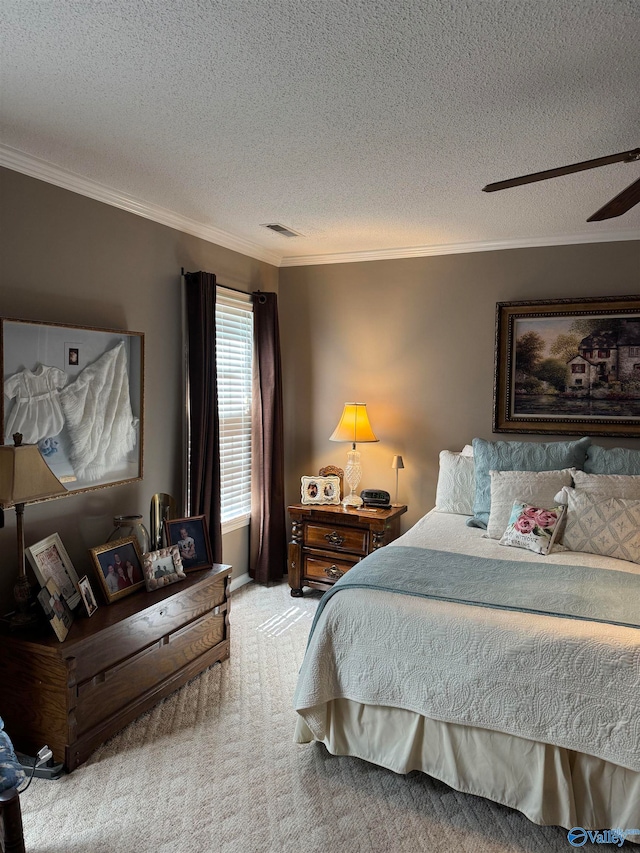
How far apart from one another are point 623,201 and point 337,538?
9.26ft

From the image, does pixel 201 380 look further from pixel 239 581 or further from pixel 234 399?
pixel 239 581

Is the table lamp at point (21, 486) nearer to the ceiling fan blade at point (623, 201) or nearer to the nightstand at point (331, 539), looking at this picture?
the nightstand at point (331, 539)

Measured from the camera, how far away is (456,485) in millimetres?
3998

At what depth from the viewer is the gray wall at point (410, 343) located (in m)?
4.11

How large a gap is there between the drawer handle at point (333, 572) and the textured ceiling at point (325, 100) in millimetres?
2381

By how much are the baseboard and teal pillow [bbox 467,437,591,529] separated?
1.84 m

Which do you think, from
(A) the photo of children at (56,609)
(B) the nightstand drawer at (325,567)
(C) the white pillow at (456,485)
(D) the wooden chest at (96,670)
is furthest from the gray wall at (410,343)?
(A) the photo of children at (56,609)

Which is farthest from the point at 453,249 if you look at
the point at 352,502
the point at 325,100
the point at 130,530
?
the point at 130,530

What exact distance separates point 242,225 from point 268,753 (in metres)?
2.99

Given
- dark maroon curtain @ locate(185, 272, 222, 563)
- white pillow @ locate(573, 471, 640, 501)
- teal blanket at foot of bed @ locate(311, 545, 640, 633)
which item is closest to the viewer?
teal blanket at foot of bed @ locate(311, 545, 640, 633)

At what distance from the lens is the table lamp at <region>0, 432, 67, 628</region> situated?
234 centimetres

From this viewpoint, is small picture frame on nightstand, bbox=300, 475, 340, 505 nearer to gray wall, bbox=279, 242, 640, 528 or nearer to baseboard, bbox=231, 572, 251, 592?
gray wall, bbox=279, 242, 640, 528

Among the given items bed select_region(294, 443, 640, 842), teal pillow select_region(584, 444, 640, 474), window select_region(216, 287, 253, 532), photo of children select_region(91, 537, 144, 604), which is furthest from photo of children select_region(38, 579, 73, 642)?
teal pillow select_region(584, 444, 640, 474)
